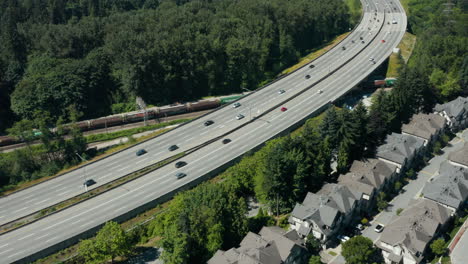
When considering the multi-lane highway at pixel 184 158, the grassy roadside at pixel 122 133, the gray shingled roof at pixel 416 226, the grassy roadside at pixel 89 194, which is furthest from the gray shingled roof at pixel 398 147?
the grassy roadside at pixel 122 133

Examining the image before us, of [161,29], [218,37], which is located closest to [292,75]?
[218,37]

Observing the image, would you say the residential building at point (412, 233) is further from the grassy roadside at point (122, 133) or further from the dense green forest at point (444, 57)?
the grassy roadside at point (122, 133)

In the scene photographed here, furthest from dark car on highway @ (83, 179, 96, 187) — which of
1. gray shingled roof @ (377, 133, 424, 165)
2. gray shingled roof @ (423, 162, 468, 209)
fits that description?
gray shingled roof @ (423, 162, 468, 209)

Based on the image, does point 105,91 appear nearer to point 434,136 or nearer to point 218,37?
point 218,37

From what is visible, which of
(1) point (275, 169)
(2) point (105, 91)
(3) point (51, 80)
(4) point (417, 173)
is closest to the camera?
(1) point (275, 169)

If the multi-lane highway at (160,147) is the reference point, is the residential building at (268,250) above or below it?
above

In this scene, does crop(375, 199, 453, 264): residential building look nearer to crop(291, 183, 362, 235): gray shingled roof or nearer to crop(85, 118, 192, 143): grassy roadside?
crop(291, 183, 362, 235): gray shingled roof

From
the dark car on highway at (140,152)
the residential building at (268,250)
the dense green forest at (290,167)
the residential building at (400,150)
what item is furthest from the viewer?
the dark car on highway at (140,152)
